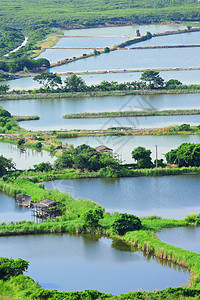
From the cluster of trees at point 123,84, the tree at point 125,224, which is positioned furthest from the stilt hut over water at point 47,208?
the cluster of trees at point 123,84

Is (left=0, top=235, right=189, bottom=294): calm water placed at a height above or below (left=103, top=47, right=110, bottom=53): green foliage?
below

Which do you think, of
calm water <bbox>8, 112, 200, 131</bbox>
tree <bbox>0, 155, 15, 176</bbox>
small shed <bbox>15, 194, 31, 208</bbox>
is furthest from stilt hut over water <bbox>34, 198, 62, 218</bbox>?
calm water <bbox>8, 112, 200, 131</bbox>

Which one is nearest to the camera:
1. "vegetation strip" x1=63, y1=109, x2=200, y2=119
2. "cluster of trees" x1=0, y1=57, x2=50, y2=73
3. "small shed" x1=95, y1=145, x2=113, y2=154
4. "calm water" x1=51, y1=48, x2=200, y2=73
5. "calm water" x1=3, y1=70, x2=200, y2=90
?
"small shed" x1=95, y1=145, x2=113, y2=154

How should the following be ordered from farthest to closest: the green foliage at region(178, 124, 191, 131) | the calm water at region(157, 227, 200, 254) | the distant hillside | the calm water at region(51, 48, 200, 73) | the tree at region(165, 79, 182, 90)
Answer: the distant hillside, the calm water at region(51, 48, 200, 73), the tree at region(165, 79, 182, 90), the green foliage at region(178, 124, 191, 131), the calm water at region(157, 227, 200, 254)

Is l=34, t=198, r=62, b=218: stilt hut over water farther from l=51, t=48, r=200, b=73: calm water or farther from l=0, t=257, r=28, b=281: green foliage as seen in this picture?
l=51, t=48, r=200, b=73: calm water

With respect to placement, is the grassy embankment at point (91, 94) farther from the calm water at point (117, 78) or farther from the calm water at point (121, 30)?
the calm water at point (121, 30)

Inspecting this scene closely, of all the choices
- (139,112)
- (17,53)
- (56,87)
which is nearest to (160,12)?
(17,53)

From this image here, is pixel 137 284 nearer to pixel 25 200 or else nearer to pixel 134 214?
pixel 134 214
